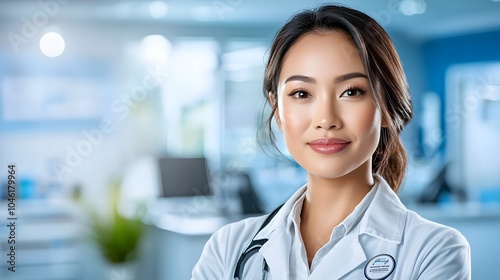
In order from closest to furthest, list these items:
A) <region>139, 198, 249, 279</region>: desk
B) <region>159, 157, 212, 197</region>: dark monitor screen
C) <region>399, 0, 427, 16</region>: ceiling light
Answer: <region>139, 198, 249, 279</region>: desk → <region>159, 157, 212, 197</region>: dark monitor screen → <region>399, 0, 427, 16</region>: ceiling light

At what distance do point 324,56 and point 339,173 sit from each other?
17 cm

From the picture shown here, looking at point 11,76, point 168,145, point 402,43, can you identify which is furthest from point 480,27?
point 11,76

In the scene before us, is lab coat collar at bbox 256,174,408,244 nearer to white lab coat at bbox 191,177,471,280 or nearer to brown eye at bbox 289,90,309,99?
white lab coat at bbox 191,177,471,280

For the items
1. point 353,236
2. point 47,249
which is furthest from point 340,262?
point 47,249

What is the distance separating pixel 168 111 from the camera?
712 centimetres

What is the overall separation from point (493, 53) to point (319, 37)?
22.3 ft

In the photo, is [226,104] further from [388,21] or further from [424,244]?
[424,244]

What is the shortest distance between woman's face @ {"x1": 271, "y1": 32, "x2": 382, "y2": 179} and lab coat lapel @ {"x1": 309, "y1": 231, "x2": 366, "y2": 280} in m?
0.11

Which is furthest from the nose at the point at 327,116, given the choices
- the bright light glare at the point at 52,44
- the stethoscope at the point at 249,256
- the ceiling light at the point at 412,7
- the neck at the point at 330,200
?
the ceiling light at the point at 412,7

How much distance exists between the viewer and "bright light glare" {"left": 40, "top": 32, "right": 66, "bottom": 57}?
6.60 m

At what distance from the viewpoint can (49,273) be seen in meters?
4.97

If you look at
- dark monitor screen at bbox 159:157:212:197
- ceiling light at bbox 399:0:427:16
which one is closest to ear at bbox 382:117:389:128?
dark monitor screen at bbox 159:157:212:197

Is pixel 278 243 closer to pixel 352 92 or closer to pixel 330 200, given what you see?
pixel 330 200

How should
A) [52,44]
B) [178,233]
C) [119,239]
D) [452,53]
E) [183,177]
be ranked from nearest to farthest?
1. [178,233]
2. [183,177]
3. [119,239]
4. [52,44]
5. [452,53]
